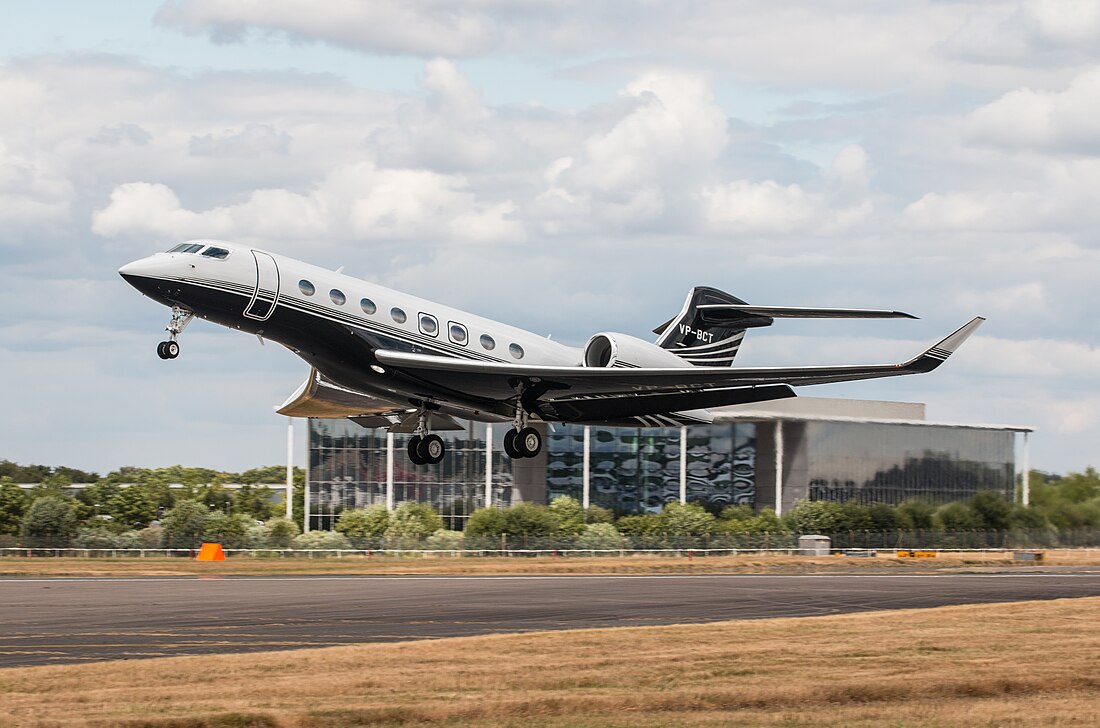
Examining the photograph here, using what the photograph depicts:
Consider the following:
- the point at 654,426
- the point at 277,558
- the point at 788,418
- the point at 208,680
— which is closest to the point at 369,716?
the point at 208,680

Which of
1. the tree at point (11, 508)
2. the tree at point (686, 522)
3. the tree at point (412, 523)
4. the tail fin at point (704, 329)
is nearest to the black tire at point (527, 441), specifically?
the tail fin at point (704, 329)

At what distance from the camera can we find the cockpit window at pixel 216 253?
26141 millimetres

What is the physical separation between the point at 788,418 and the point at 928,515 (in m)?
12.1

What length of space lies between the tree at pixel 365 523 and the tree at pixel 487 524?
6281 mm

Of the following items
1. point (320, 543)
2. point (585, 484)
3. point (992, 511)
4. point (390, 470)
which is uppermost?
point (390, 470)

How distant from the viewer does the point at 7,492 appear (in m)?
75.2

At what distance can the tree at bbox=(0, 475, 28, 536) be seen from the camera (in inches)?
2891

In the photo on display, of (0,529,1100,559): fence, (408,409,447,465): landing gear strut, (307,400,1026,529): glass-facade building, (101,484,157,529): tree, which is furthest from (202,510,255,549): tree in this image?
(408,409,447,465): landing gear strut

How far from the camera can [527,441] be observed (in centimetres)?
3091

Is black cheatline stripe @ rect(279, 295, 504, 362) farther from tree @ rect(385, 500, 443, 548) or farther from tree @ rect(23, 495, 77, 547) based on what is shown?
tree @ rect(23, 495, 77, 547)

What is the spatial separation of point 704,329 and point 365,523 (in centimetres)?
3869

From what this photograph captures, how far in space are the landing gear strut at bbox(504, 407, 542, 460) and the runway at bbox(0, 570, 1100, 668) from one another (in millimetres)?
3406

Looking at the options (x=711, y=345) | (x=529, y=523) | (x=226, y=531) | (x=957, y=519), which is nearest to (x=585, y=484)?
(x=529, y=523)

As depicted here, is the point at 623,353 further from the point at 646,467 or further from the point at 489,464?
the point at 646,467
